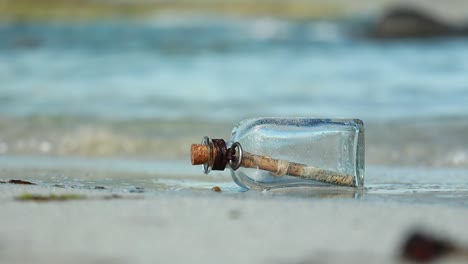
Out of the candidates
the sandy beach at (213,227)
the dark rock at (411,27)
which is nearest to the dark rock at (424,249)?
the sandy beach at (213,227)

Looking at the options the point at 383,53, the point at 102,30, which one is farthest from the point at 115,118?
the point at 102,30

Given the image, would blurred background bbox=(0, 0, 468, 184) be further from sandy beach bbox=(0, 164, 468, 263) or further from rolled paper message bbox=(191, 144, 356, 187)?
sandy beach bbox=(0, 164, 468, 263)

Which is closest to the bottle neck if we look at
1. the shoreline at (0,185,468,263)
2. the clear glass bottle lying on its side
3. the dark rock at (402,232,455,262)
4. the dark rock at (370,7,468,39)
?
the clear glass bottle lying on its side

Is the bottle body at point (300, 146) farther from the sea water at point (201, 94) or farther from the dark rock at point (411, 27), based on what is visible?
the dark rock at point (411, 27)


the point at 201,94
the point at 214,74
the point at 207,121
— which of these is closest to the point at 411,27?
the point at 214,74

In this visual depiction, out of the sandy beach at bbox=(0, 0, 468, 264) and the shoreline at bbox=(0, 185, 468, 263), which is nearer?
the shoreline at bbox=(0, 185, 468, 263)

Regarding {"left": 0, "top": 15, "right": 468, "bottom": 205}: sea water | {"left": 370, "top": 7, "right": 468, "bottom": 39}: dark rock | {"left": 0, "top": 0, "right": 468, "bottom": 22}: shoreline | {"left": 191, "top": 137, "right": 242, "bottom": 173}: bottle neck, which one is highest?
{"left": 0, "top": 0, "right": 468, "bottom": 22}: shoreline

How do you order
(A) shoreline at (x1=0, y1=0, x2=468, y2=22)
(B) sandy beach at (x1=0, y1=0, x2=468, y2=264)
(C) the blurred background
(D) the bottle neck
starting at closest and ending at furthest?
(B) sandy beach at (x1=0, y1=0, x2=468, y2=264), (D) the bottle neck, (C) the blurred background, (A) shoreline at (x1=0, y1=0, x2=468, y2=22)
